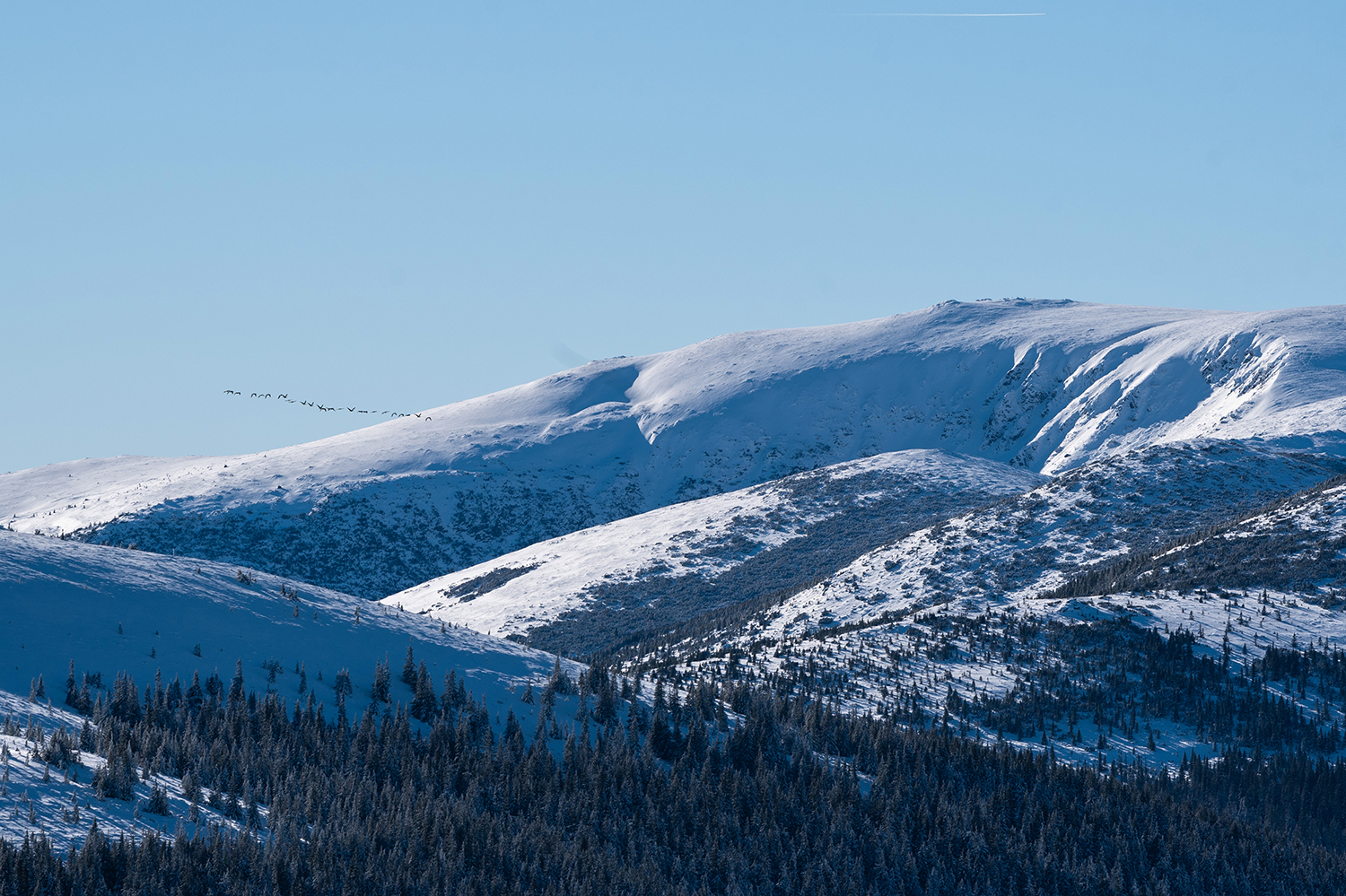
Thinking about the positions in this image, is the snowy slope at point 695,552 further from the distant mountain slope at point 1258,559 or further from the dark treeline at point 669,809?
the dark treeline at point 669,809

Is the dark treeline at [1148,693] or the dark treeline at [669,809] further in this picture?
the dark treeline at [1148,693]

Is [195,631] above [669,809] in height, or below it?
above

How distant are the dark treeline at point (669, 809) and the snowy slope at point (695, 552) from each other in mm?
66867

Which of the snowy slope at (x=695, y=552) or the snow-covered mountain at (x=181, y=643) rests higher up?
the snow-covered mountain at (x=181, y=643)

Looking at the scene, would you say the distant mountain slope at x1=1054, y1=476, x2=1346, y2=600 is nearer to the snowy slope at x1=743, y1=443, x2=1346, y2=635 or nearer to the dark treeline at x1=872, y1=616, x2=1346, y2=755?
the snowy slope at x1=743, y1=443, x2=1346, y2=635

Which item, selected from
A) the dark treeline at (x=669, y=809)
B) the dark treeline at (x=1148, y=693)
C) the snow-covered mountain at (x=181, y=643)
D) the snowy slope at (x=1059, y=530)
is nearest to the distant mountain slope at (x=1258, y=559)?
the snowy slope at (x=1059, y=530)

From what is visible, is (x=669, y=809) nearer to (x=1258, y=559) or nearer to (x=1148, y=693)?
(x=1148, y=693)

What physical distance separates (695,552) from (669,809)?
112m

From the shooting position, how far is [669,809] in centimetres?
5591

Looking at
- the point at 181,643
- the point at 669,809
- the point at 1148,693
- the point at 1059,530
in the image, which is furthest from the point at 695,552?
the point at 669,809

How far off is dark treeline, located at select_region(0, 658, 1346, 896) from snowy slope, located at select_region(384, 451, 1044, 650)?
66.9 meters

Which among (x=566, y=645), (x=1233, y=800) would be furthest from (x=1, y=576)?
(x=566, y=645)

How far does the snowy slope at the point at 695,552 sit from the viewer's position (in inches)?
5925

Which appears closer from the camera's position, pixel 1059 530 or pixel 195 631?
pixel 195 631
